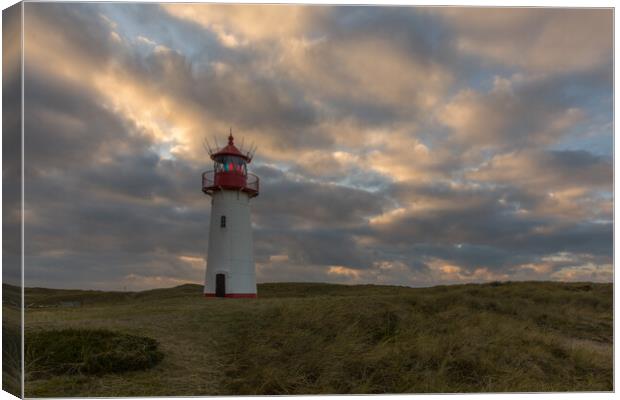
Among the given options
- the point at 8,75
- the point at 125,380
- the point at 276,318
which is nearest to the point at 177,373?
the point at 125,380

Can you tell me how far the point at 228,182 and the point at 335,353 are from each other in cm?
1470

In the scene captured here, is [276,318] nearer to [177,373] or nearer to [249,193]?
[177,373]

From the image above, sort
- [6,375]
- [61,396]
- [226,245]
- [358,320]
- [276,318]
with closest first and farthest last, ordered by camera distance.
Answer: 1. [61,396]
2. [6,375]
3. [358,320]
4. [276,318]
5. [226,245]

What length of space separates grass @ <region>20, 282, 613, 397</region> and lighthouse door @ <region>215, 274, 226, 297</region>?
5957mm

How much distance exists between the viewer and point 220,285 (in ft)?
74.0

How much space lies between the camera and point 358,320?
13.0 m

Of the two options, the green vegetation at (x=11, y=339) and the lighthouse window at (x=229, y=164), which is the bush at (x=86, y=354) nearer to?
the green vegetation at (x=11, y=339)

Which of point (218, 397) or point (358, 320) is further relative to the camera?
point (358, 320)

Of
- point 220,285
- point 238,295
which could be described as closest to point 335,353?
point 238,295

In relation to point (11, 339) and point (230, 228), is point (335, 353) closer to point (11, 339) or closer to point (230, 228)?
point (11, 339)

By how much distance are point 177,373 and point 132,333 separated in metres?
2.91

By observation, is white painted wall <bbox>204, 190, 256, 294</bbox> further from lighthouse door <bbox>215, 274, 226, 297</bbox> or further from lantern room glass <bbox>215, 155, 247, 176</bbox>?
lantern room glass <bbox>215, 155, 247, 176</bbox>

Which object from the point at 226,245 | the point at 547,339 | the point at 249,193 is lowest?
the point at 547,339

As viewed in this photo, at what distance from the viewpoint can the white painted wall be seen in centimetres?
2275
